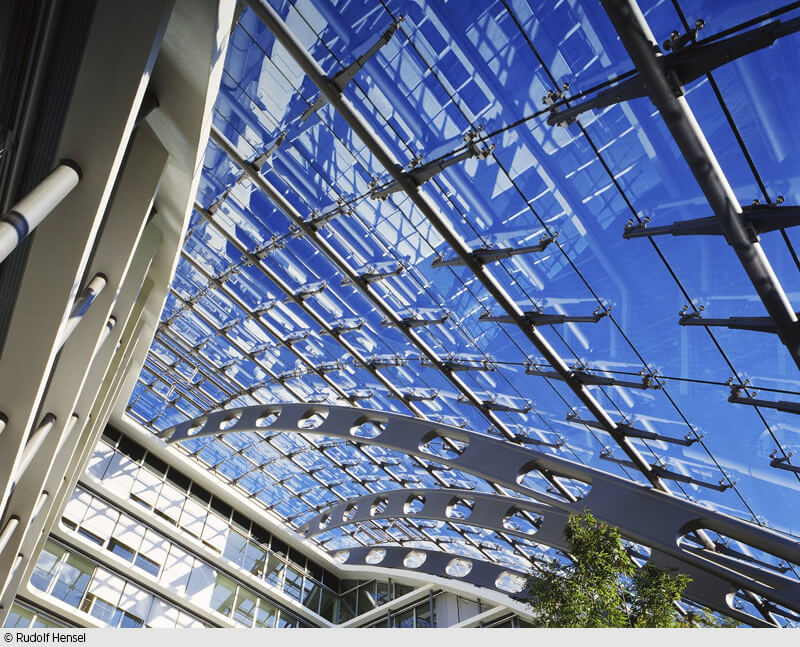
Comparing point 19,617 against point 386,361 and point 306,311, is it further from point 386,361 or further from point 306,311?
point 386,361

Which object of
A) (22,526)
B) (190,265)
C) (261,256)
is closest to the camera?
(22,526)

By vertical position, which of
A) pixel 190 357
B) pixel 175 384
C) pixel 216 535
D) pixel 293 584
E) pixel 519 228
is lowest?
pixel 519 228

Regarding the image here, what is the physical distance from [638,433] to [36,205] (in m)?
14.5

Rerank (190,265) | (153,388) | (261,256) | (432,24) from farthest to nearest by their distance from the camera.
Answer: (153,388)
(190,265)
(261,256)
(432,24)

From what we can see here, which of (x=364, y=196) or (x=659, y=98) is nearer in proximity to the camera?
(x=659, y=98)

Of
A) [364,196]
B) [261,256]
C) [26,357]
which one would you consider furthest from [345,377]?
[26,357]

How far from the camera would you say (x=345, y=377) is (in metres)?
23.1

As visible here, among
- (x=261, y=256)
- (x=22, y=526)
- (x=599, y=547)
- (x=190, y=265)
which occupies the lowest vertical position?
(x=599, y=547)

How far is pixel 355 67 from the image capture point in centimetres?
1116

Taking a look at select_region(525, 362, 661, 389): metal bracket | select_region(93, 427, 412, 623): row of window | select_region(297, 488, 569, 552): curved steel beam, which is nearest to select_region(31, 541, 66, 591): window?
select_region(93, 427, 412, 623): row of window

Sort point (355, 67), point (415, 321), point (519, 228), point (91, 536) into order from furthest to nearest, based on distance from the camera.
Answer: point (91, 536) < point (415, 321) < point (519, 228) < point (355, 67)

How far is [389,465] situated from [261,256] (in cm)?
1511

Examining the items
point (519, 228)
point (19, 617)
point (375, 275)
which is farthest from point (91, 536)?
point (519, 228)

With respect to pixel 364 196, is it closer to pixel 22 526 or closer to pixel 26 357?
pixel 26 357
